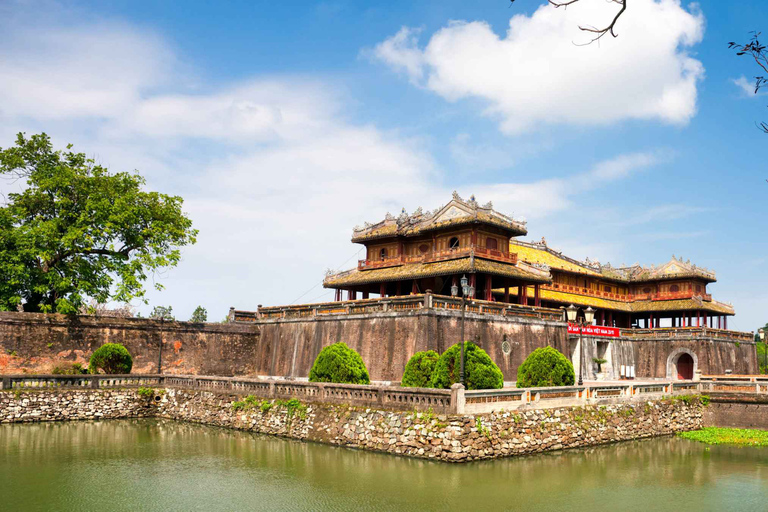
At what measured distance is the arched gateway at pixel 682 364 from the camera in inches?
1729

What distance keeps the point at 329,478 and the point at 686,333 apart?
3478cm

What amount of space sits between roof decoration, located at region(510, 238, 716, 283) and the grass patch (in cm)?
1965

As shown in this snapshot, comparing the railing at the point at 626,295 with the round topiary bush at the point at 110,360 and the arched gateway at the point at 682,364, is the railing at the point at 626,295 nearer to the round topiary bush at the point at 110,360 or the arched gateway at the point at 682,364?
the arched gateway at the point at 682,364

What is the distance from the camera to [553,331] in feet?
114

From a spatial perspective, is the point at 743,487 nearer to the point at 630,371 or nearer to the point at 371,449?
the point at 371,449

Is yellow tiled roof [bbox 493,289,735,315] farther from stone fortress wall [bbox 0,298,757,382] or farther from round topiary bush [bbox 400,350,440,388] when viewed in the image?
round topiary bush [bbox 400,350,440,388]

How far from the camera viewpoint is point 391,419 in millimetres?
20672

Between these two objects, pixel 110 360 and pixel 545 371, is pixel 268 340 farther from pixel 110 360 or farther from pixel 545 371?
pixel 545 371

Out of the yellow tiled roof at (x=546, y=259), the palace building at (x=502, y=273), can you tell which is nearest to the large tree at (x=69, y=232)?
the palace building at (x=502, y=273)

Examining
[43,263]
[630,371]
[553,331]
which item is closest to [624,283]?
[630,371]

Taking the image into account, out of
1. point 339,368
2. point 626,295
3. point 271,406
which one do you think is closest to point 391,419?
point 339,368

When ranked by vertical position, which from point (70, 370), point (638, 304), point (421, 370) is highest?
point (638, 304)

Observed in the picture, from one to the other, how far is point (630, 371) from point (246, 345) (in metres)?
25.8

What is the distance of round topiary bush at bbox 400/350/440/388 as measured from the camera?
22.7 meters
